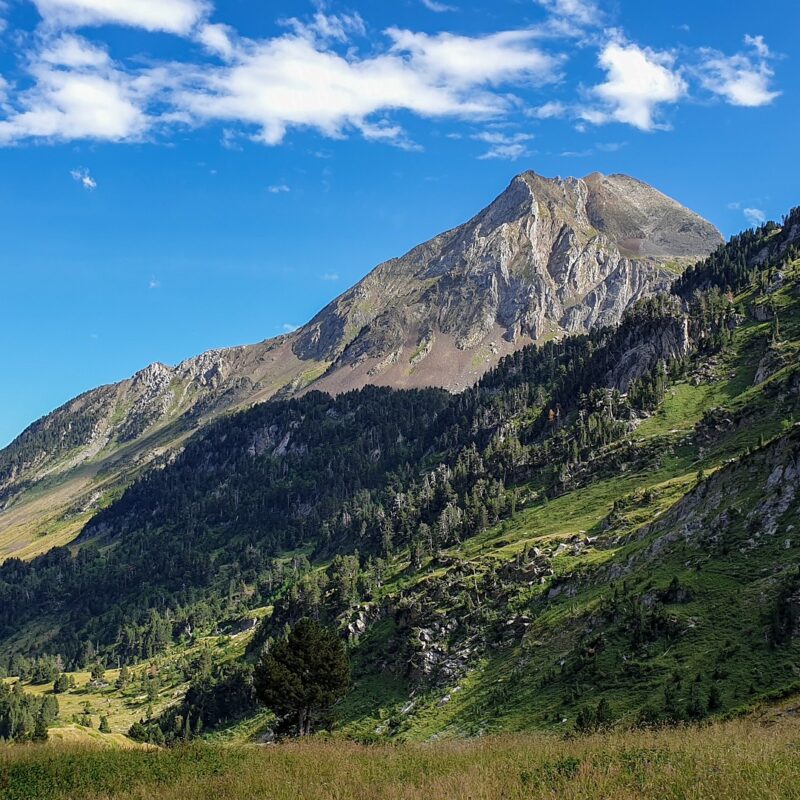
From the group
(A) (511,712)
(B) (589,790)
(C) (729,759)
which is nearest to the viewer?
(B) (589,790)

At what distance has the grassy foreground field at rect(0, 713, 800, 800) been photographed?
15953 mm

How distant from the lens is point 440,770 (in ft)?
67.7

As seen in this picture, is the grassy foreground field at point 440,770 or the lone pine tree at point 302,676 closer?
the grassy foreground field at point 440,770

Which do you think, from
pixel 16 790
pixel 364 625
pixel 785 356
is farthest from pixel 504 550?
pixel 16 790

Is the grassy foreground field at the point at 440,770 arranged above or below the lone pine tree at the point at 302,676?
above

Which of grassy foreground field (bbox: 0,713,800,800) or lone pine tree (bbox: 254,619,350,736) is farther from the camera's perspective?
lone pine tree (bbox: 254,619,350,736)

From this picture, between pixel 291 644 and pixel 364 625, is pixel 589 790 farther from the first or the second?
pixel 364 625

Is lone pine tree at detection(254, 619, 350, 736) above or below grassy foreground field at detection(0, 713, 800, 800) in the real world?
below

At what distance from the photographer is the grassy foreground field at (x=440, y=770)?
16.0 m

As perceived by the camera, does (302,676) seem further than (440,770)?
Yes

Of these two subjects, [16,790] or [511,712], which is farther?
[511,712]

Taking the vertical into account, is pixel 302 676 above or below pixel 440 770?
below

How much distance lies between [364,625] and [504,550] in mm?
28391

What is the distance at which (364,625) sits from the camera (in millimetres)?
115062
